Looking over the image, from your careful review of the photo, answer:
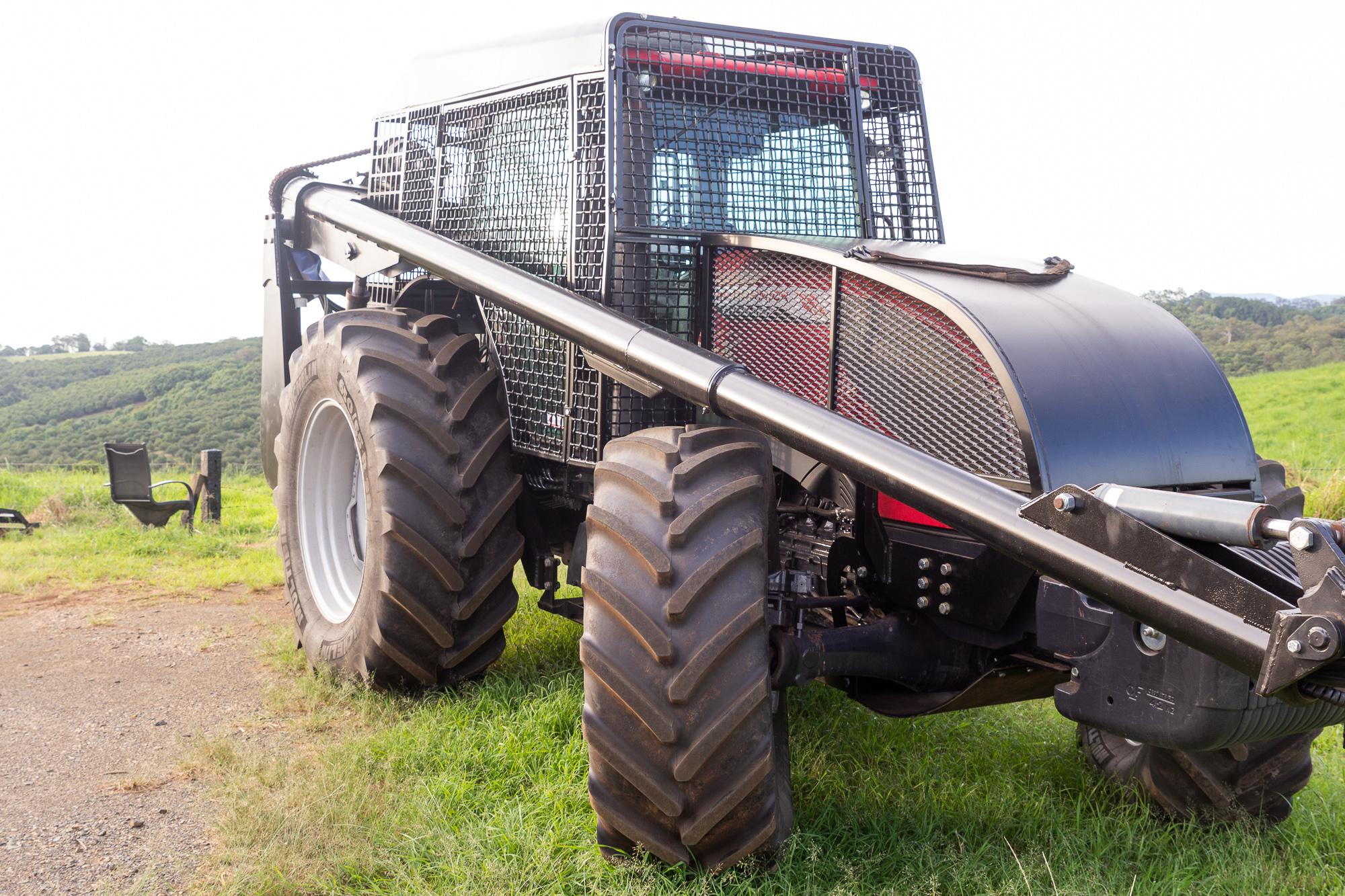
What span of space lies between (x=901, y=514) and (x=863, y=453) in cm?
59

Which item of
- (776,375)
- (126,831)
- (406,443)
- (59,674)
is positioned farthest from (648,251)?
(59,674)

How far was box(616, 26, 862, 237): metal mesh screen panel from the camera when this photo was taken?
3.96m

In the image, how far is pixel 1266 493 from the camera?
3.43 meters

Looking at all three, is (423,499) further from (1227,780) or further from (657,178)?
(1227,780)

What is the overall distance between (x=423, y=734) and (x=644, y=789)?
55.6 inches

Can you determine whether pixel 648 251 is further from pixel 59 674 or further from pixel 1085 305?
pixel 59 674

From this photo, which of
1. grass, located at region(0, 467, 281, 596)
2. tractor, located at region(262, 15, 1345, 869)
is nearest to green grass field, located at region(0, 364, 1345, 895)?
tractor, located at region(262, 15, 1345, 869)

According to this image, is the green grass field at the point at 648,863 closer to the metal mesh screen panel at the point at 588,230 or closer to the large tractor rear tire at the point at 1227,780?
the large tractor rear tire at the point at 1227,780

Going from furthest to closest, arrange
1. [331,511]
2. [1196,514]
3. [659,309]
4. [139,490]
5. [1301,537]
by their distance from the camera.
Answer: [139,490], [331,511], [659,309], [1196,514], [1301,537]

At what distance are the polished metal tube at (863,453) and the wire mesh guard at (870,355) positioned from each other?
0.35 metres

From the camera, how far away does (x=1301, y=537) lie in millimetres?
1983

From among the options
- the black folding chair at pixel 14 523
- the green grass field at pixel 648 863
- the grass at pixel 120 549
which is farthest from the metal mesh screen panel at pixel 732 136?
the black folding chair at pixel 14 523

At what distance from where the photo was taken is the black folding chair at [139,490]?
9328 mm

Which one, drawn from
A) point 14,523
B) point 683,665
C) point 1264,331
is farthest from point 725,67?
point 1264,331
